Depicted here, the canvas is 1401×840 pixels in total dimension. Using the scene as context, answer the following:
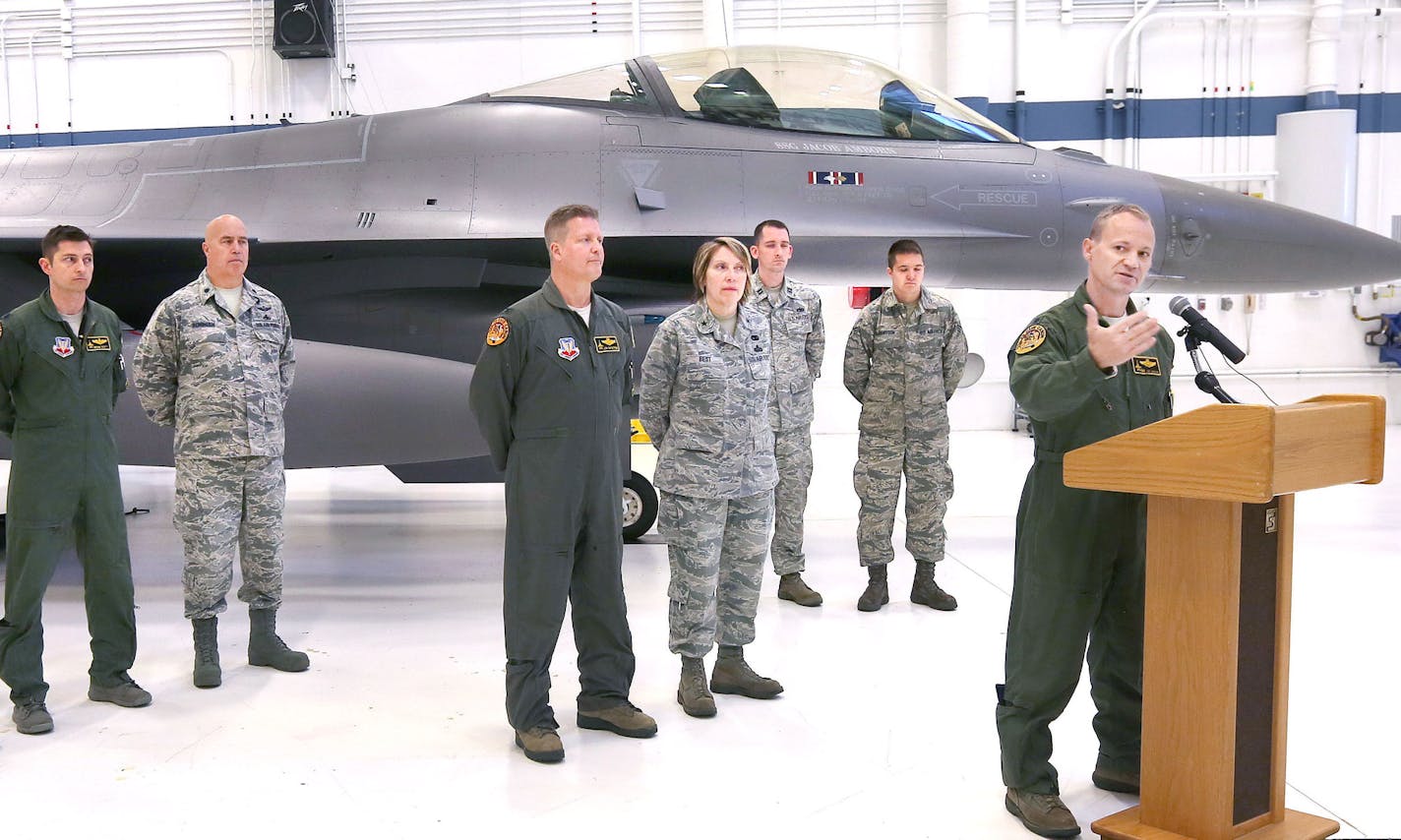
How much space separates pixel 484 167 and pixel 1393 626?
5.07m

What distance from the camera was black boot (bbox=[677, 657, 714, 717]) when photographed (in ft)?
12.4

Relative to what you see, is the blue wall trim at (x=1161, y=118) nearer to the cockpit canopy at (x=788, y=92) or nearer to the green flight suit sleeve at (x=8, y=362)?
the cockpit canopy at (x=788, y=92)

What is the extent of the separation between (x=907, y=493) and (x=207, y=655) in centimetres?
319

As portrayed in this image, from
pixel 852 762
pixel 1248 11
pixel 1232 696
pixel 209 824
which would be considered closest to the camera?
pixel 1232 696

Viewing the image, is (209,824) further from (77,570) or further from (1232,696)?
(77,570)

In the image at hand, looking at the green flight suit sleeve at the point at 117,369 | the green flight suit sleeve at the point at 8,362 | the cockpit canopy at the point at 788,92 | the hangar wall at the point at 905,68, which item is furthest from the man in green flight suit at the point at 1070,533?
the hangar wall at the point at 905,68

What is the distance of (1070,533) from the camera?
2775 mm

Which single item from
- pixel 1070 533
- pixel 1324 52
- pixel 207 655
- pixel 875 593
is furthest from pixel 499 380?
pixel 1324 52

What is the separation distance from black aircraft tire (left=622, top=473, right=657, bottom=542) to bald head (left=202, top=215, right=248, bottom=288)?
2805 millimetres

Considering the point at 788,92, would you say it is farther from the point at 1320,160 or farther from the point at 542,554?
the point at 1320,160

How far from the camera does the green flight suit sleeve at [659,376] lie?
12.3ft

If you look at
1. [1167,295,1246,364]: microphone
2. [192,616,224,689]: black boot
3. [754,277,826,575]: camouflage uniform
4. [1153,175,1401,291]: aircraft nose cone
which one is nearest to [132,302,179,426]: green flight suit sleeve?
[192,616,224,689]: black boot

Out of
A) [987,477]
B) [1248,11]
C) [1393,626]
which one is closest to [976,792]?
[1393,626]

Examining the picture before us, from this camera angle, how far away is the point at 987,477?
30.2 ft
